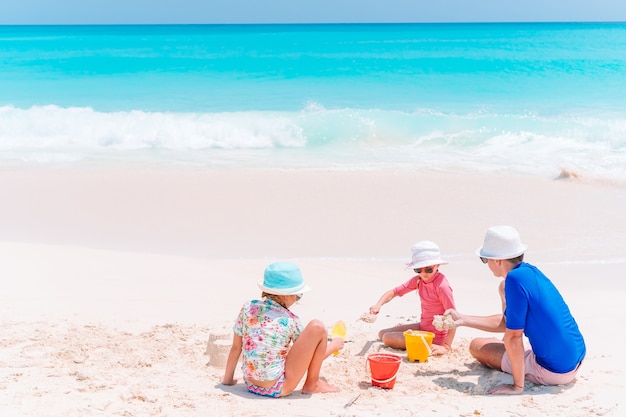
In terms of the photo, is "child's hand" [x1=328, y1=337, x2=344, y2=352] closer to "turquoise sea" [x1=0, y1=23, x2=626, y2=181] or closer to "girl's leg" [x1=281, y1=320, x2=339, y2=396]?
"girl's leg" [x1=281, y1=320, x2=339, y2=396]

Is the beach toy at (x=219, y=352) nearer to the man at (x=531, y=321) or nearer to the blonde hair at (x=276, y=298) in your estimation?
the blonde hair at (x=276, y=298)

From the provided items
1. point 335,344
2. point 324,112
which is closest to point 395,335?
point 335,344

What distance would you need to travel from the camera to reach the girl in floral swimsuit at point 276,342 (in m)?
4.29

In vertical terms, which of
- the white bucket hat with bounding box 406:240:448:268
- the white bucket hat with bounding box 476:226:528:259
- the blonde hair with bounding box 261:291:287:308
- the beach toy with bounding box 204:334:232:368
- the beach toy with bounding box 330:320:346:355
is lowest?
the beach toy with bounding box 204:334:232:368

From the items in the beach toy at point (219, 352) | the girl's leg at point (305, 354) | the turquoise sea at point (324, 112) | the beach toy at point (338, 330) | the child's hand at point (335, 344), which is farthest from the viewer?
the turquoise sea at point (324, 112)

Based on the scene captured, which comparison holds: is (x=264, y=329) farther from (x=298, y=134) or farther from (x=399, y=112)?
(x=399, y=112)

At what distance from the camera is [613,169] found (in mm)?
12938

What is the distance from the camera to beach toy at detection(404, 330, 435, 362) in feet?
16.4

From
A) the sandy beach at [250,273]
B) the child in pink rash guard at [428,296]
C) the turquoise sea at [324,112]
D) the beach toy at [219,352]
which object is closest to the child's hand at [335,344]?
the sandy beach at [250,273]

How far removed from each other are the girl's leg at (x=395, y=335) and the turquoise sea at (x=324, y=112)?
25.8 feet

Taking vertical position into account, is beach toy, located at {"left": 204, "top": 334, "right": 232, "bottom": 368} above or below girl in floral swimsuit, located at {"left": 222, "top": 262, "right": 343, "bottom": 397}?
below

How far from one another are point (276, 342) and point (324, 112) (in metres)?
15.1

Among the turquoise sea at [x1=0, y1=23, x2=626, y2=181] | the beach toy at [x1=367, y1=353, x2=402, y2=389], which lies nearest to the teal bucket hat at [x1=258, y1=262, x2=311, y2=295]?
the beach toy at [x1=367, y1=353, x2=402, y2=389]

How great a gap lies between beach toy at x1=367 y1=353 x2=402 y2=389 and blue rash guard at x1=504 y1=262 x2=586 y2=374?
2.28ft
